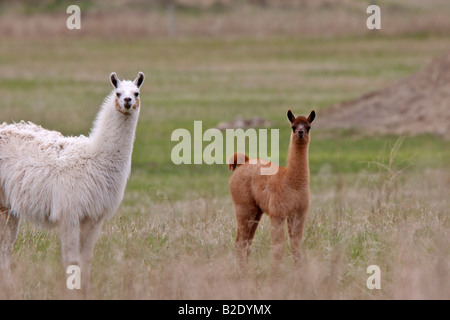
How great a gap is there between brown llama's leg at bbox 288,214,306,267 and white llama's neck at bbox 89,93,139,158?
1.78 meters

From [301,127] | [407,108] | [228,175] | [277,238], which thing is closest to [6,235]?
[277,238]

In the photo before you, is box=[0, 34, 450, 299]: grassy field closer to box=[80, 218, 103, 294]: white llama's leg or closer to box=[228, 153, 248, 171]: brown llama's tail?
box=[80, 218, 103, 294]: white llama's leg

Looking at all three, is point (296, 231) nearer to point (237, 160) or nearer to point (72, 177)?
point (237, 160)

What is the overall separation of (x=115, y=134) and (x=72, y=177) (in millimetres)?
607

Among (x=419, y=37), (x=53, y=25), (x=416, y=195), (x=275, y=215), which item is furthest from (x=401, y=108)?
(x=53, y=25)

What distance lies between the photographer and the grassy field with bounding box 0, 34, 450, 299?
7.21 metres

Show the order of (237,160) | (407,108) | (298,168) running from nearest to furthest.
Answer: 1. (298,168)
2. (237,160)
3. (407,108)

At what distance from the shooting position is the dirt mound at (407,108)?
24578mm

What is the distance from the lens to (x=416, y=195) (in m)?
13.2

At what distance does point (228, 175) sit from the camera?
69.0 feet

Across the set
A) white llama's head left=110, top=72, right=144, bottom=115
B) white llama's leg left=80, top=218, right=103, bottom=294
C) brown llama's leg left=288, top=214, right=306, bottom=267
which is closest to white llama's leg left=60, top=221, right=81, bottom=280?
white llama's leg left=80, top=218, right=103, bottom=294

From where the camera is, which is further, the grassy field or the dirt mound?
the dirt mound

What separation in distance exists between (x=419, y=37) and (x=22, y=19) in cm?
2979
